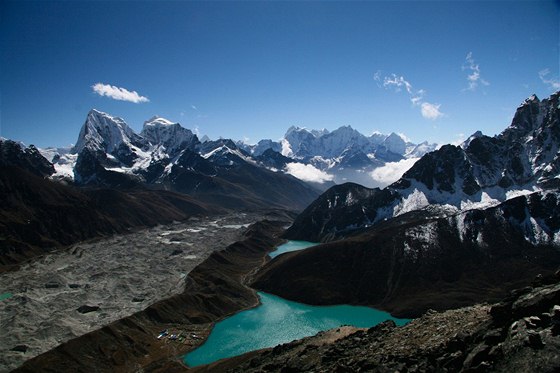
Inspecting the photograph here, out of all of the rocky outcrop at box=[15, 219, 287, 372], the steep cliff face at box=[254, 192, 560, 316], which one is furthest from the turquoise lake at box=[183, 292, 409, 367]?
the steep cliff face at box=[254, 192, 560, 316]

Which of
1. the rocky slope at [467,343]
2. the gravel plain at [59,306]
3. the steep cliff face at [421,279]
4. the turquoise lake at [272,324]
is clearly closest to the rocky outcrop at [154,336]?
the turquoise lake at [272,324]

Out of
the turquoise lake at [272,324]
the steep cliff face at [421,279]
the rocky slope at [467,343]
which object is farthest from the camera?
the steep cliff face at [421,279]

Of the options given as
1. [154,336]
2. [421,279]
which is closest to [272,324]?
[154,336]

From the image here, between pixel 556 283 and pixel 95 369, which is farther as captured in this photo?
pixel 95 369

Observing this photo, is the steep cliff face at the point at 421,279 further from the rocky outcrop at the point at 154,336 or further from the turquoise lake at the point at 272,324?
the rocky outcrop at the point at 154,336

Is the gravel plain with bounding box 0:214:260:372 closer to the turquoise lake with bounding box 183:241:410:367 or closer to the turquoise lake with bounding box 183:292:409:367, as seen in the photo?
the turquoise lake with bounding box 183:241:410:367

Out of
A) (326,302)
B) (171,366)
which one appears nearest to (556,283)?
(171,366)

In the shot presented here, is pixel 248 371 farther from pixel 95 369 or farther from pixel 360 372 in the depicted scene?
pixel 95 369

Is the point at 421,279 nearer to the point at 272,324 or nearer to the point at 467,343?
the point at 272,324
